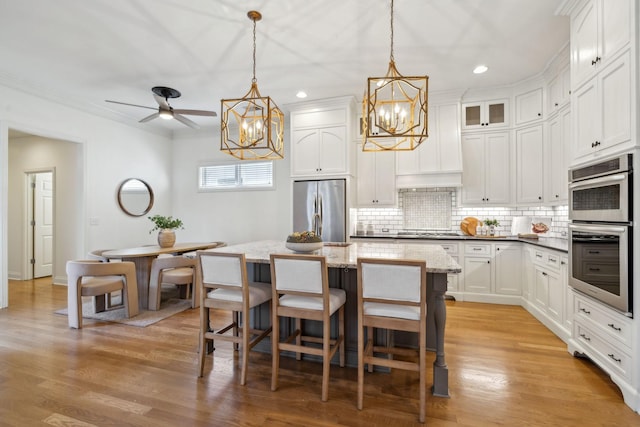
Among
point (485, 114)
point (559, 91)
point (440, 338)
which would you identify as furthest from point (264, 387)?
point (485, 114)

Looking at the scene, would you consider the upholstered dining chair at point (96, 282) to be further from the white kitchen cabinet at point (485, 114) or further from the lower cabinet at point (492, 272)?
the white kitchen cabinet at point (485, 114)

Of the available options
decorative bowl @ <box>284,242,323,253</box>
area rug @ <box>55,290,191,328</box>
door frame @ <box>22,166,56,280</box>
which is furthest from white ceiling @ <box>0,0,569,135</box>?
area rug @ <box>55,290,191,328</box>

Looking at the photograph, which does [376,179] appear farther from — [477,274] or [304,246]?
[304,246]

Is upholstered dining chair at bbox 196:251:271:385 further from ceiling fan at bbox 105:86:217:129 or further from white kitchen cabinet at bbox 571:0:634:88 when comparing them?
white kitchen cabinet at bbox 571:0:634:88

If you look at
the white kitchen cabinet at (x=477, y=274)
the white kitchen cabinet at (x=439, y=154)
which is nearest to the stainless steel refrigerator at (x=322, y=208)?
the white kitchen cabinet at (x=439, y=154)

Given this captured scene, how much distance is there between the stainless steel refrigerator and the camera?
4.68 meters

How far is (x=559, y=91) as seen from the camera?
365 centimetres

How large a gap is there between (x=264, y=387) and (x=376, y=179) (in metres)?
3.52

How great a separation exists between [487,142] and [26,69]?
6160mm

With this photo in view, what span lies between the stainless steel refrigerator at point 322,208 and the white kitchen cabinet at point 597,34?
9.45 ft

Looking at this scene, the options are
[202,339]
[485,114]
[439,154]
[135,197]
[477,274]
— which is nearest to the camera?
[202,339]

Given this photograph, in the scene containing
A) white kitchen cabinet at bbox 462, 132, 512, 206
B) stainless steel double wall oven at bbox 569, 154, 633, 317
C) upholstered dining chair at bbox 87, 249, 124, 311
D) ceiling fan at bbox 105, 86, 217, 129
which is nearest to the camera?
stainless steel double wall oven at bbox 569, 154, 633, 317

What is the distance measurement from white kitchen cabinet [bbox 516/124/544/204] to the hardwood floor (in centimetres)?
190

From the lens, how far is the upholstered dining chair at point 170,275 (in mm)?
4023
